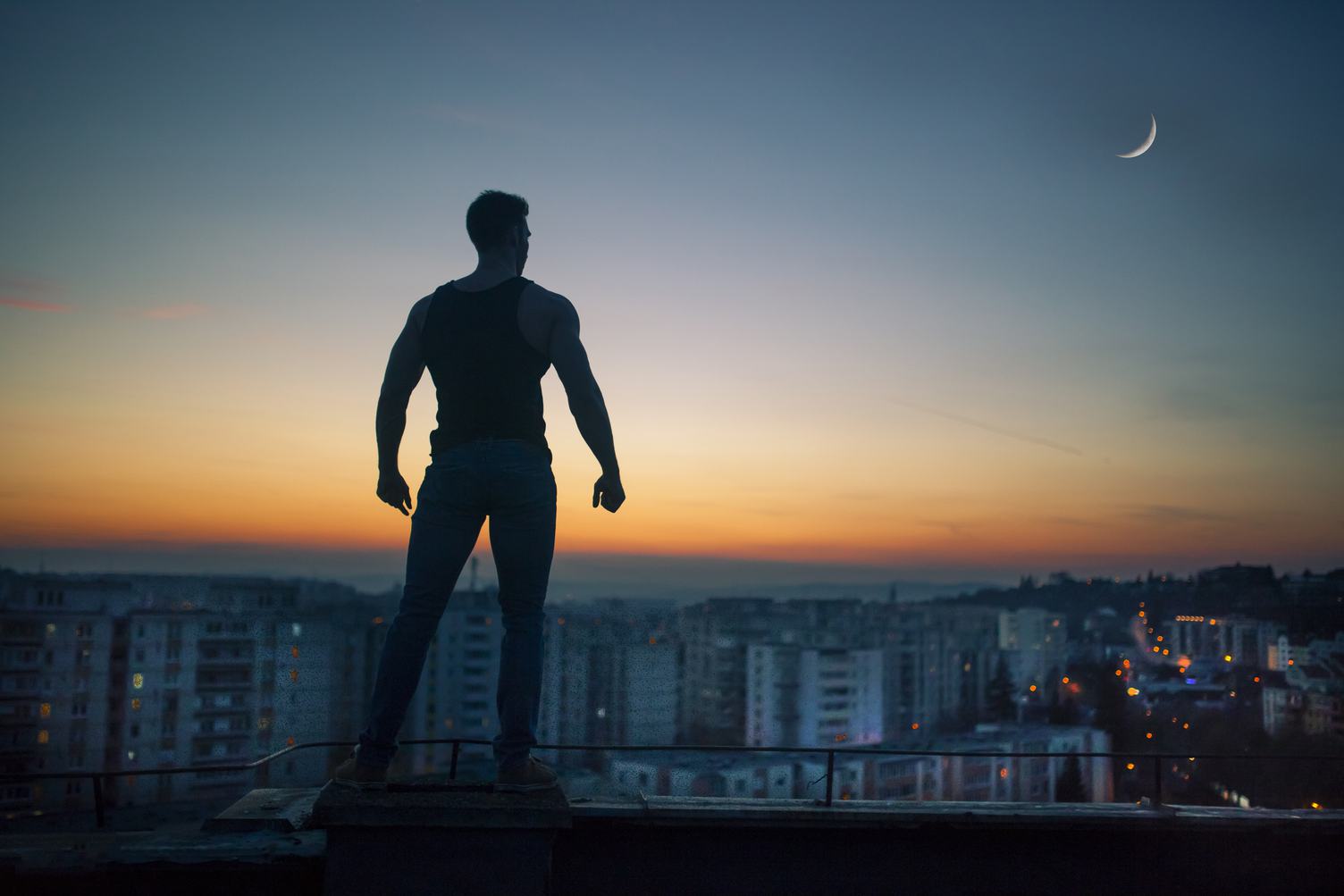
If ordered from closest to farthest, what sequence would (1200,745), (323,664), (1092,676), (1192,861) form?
(1192,861) → (1200,745) → (1092,676) → (323,664)

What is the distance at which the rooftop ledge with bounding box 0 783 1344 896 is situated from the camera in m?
2.52

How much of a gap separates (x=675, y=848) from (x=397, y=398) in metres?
1.79

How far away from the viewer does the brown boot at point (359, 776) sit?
2633 mm

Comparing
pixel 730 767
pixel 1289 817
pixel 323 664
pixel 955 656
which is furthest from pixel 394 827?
pixel 955 656

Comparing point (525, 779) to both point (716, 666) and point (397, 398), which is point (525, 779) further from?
point (716, 666)

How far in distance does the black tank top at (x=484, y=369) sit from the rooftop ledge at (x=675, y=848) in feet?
3.37

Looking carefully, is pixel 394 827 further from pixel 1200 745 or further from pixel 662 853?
pixel 1200 745

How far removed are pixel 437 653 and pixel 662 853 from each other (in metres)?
53.5

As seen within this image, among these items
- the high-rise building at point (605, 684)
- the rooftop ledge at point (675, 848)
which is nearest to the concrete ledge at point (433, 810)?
the rooftop ledge at point (675, 848)

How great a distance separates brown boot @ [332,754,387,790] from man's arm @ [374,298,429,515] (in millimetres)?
761

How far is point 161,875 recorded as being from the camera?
257cm

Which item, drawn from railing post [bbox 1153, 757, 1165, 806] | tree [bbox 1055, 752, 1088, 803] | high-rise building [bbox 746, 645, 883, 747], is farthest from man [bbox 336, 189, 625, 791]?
high-rise building [bbox 746, 645, 883, 747]

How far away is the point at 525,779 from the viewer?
2684 mm

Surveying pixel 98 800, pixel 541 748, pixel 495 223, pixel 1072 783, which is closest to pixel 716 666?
pixel 1072 783
